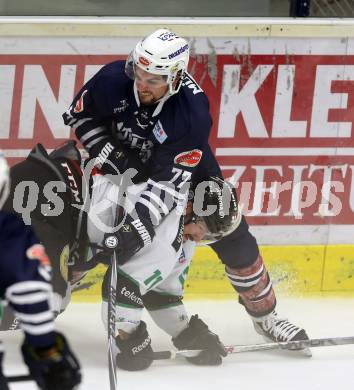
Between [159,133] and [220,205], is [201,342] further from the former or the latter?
[159,133]

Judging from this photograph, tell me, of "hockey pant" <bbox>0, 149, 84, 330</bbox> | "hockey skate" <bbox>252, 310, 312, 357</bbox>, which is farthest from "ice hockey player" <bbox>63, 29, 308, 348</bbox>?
"hockey skate" <bbox>252, 310, 312, 357</bbox>

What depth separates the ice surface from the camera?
150 inches

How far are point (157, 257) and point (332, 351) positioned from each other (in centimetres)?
83

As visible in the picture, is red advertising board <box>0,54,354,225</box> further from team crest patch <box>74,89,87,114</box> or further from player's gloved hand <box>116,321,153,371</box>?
player's gloved hand <box>116,321,153,371</box>

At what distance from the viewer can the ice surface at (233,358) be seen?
3.82 m

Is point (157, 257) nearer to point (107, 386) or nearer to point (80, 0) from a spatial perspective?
point (107, 386)

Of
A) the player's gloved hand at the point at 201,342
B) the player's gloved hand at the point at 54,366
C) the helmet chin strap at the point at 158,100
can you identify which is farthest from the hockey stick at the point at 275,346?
the player's gloved hand at the point at 54,366

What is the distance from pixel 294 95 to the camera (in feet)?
14.9

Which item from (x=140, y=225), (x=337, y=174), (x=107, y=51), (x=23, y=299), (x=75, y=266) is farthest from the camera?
(x=337, y=174)

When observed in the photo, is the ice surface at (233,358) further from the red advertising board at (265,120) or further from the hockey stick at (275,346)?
the red advertising board at (265,120)

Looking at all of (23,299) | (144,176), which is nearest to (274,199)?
(144,176)

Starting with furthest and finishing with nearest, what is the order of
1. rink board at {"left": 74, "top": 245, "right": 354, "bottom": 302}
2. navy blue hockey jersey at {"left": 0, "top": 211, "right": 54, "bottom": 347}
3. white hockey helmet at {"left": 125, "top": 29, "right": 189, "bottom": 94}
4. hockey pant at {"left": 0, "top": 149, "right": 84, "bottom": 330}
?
rink board at {"left": 74, "top": 245, "right": 354, "bottom": 302} < hockey pant at {"left": 0, "top": 149, "right": 84, "bottom": 330} < white hockey helmet at {"left": 125, "top": 29, "right": 189, "bottom": 94} < navy blue hockey jersey at {"left": 0, "top": 211, "right": 54, "bottom": 347}

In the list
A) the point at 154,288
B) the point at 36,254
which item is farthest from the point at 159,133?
the point at 36,254

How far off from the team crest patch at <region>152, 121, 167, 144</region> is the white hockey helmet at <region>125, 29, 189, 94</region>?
0.13 metres
